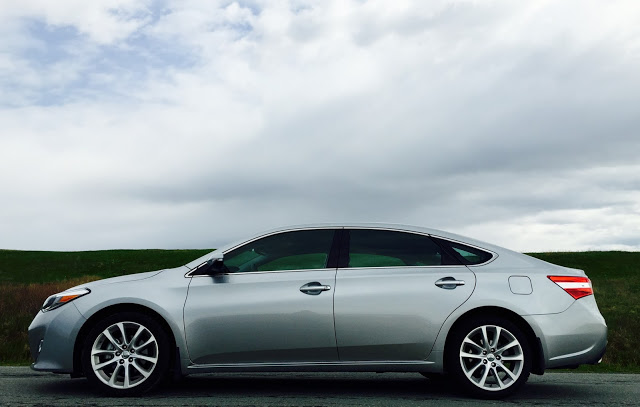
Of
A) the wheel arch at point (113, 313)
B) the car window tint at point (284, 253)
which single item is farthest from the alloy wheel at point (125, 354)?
the car window tint at point (284, 253)

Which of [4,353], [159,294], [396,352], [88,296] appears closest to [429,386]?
[396,352]

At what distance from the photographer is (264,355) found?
6.77 m

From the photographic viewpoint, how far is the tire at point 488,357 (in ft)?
22.4

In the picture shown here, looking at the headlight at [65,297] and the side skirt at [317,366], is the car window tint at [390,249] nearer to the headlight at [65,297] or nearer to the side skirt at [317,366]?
the side skirt at [317,366]

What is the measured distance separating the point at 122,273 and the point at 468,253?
33846mm

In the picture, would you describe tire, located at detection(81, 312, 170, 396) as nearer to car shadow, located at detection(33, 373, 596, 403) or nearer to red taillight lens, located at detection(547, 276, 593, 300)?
car shadow, located at detection(33, 373, 596, 403)

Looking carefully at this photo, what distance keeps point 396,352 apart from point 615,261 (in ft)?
132

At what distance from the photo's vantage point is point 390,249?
23.5 ft

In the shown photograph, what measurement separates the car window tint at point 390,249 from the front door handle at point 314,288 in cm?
38

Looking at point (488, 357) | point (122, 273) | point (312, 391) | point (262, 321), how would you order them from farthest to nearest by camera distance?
1. point (122, 273)
2. point (312, 391)
3. point (488, 357)
4. point (262, 321)

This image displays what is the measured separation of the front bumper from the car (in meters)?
0.01

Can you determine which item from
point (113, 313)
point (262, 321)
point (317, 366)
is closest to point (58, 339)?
point (113, 313)

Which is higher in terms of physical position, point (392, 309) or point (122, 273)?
point (122, 273)

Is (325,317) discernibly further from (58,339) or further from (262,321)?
(58,339)
